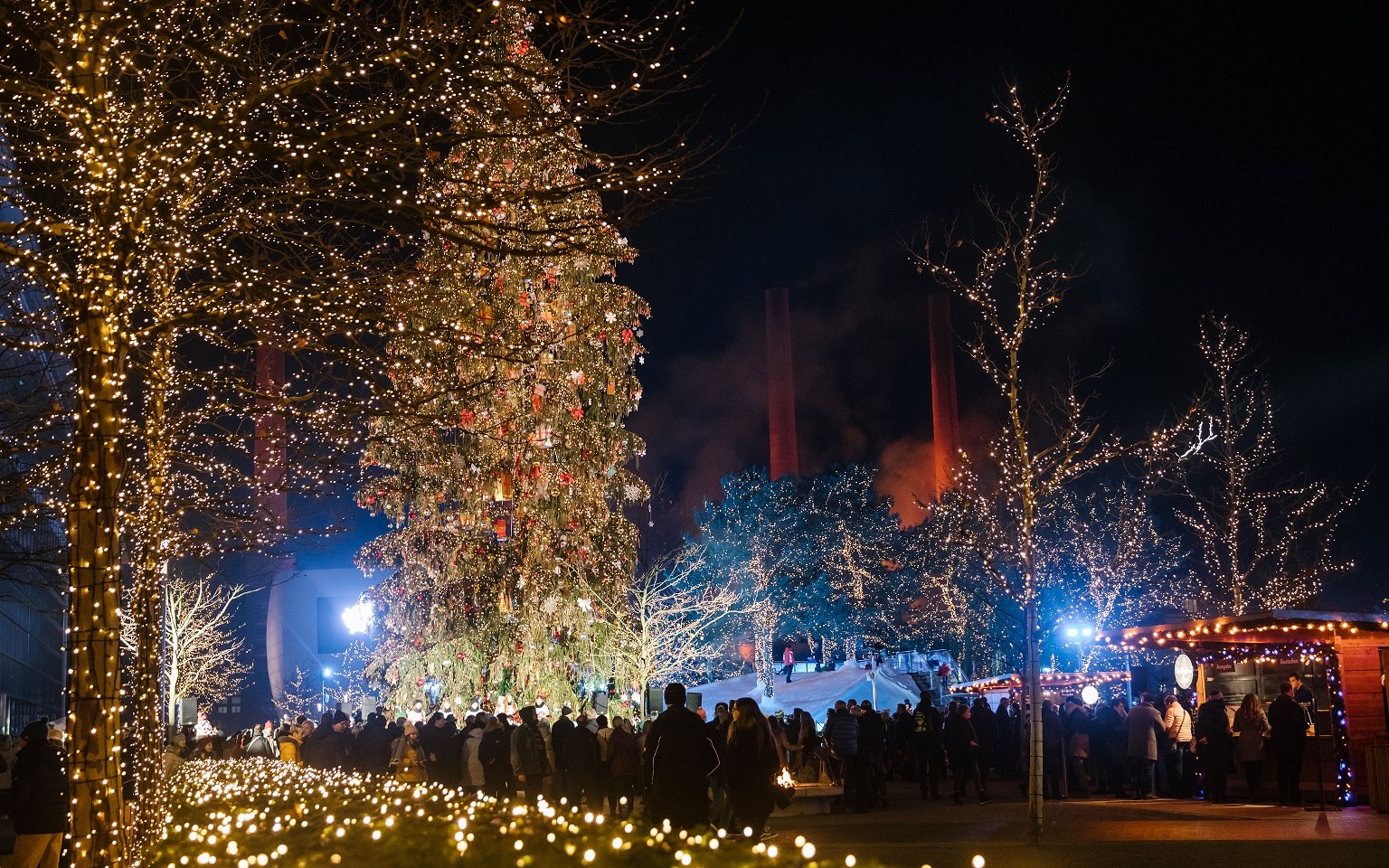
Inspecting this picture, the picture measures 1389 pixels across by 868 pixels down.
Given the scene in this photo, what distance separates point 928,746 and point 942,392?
63.3 m

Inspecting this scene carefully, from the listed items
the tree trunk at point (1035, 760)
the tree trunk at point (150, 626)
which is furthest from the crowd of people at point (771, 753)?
the tree trunk at point (1035, 760)

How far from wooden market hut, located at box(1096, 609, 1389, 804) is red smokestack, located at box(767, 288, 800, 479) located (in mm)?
58145

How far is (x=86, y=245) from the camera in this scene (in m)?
8.57

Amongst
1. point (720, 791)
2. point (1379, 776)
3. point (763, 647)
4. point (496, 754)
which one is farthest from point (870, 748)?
point (763, 647)

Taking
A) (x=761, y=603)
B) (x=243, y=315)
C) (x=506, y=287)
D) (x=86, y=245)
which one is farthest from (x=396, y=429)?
(x=761, y=603)

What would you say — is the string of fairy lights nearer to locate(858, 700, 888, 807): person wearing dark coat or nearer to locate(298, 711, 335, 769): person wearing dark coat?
locate(858, 700, 888, 807): person wearing dark coat

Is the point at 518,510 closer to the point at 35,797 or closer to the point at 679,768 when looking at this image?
the point at 35,797

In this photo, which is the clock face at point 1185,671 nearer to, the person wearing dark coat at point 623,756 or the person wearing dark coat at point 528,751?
the person wearing dark coat at point 623,756

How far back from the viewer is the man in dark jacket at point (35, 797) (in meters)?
11.9

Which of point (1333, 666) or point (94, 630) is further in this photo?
point (1333, 666)

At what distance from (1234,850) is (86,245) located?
1216 centimetres

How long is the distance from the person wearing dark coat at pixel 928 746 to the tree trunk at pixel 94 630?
1875 cm

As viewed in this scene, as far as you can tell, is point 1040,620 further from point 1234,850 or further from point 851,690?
point 1234,850

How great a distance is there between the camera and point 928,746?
24.9m
